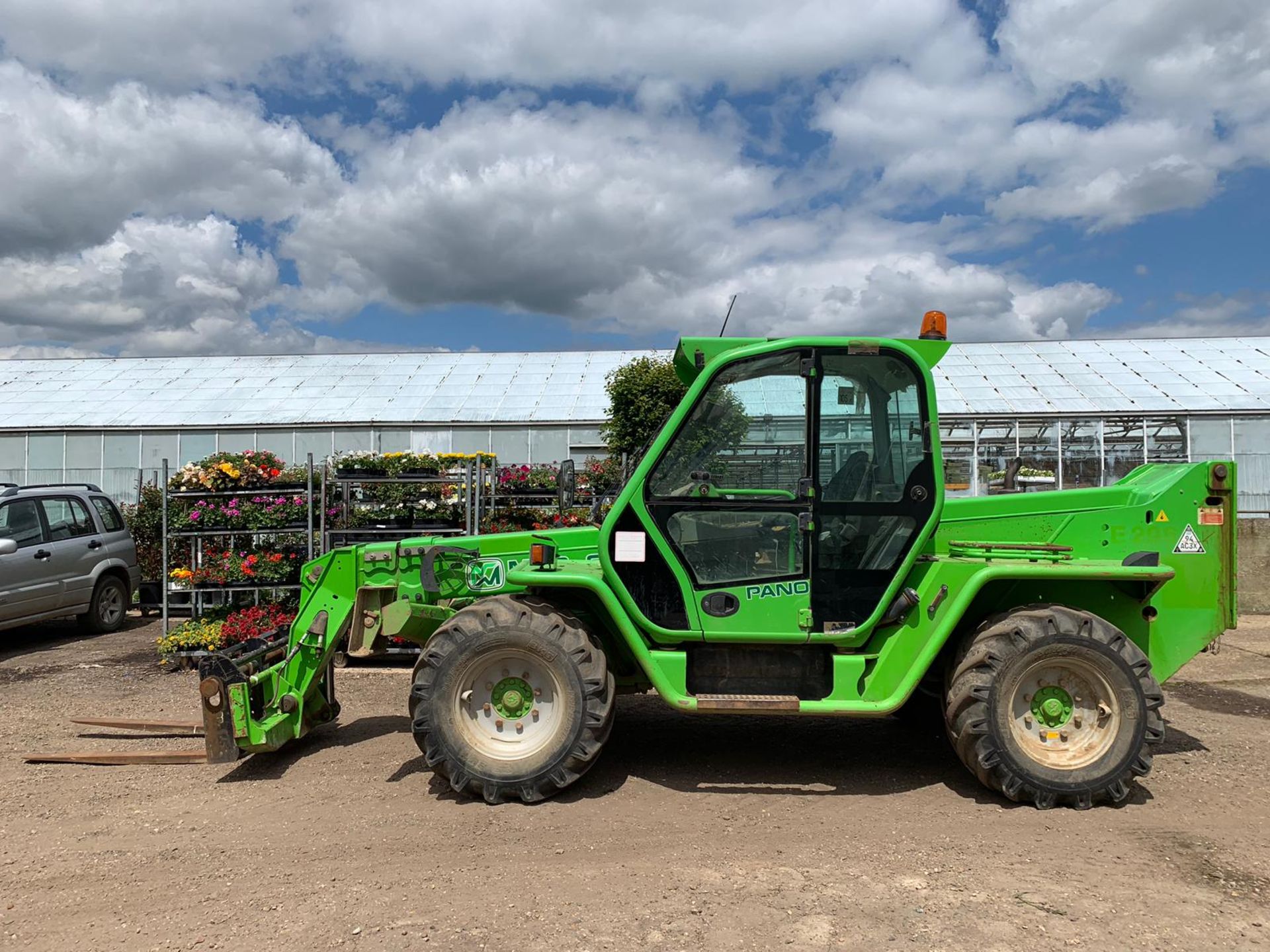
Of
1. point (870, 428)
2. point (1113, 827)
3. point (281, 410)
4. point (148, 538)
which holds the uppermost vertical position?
point (281, 410)

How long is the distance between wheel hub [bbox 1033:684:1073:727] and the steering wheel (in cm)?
147

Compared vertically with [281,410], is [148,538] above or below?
below

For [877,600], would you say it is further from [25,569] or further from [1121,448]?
[1121,448]

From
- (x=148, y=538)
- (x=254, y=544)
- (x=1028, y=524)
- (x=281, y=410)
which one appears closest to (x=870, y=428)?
(x=1028, y=524)

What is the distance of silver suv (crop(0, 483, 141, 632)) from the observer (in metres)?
9.40

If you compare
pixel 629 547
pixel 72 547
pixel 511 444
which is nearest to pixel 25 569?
pixel 72 547

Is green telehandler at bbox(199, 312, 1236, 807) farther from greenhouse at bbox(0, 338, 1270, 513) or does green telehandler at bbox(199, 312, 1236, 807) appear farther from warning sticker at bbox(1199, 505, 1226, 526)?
greenhouse at bbox(0, 338, 1270, 513)

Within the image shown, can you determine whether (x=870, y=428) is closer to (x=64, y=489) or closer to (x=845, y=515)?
(x=845, y=515)

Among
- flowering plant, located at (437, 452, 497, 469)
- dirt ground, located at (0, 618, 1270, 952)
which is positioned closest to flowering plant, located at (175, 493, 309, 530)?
flowering plant, located at (437, 452, 497, 469)

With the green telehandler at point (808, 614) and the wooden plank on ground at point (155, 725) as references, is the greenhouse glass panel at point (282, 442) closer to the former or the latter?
the wooden plank on ground at point (155, 725)

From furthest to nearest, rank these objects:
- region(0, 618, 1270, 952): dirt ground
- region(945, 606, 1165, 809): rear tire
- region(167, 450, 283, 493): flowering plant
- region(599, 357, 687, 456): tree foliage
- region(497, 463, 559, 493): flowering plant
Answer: region(599, 357, 687, 456): tree foliage < region(497, 463, 559, 493): flowering plant < region(167, 450, 283, 493): flowering plant < region(945, 606, 1165, 809): rear tire < region(0, 618, 1270, 952): dirt ground

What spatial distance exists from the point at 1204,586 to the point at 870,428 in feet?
7.08

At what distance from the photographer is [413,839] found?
167 inches

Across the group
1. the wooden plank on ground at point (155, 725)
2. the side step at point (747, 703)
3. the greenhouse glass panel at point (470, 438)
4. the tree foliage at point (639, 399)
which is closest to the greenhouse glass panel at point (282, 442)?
the greenhouse glass panel at point (470, 438)
